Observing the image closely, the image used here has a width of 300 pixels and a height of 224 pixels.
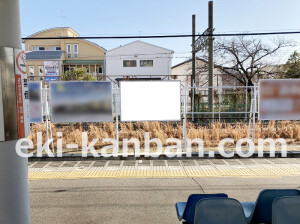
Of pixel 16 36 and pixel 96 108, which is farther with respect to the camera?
pixel 96 108

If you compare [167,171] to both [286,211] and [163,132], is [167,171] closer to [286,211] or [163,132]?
[163,132]

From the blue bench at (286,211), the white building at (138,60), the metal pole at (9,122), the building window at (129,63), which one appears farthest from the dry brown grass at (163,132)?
the building window at (129,63)

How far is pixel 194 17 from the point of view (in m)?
19.1

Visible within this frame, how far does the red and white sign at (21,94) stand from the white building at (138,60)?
32190 mm

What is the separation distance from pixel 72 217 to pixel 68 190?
131 cm

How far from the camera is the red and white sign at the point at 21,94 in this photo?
2.43 meters

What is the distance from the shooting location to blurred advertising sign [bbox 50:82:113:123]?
9.10 meters

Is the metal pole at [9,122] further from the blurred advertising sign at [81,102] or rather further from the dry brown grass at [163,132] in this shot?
the dry brown grass at [163,132]

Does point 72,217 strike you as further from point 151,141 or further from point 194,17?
point 194,17

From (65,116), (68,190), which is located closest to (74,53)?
(65,116)

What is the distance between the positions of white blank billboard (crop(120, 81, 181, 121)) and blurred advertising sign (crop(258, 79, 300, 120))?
10.2 ft

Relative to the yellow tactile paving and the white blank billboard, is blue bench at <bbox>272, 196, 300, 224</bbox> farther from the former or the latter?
the white blank billboard

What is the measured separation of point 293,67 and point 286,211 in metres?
21.8

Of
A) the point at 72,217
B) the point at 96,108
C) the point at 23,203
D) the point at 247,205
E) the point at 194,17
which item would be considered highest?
the point at 194,17
